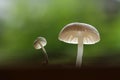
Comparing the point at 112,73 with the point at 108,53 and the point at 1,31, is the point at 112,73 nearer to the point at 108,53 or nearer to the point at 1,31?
the point at 108,53

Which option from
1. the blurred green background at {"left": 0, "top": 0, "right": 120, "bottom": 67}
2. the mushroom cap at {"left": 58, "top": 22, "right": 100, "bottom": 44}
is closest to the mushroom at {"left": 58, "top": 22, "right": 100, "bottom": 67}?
the mushroom cap at {"left": 58, "top": 22, "right": 100, "bottom": 44}

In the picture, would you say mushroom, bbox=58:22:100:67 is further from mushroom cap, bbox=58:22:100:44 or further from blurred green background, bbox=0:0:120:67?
blurred green background, bbox=0:0:120:67

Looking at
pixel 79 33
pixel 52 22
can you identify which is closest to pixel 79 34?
pixel 79 33

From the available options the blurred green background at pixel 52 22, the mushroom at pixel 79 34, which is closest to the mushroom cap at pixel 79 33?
the mushroom at pixel 79 34

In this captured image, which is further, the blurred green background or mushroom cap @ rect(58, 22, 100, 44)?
the blurred green background

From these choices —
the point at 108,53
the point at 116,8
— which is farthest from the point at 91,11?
the point at 108,53

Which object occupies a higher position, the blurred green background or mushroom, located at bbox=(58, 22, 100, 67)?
the blurred green background

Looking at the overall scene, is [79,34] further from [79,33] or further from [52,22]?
[52,22]
